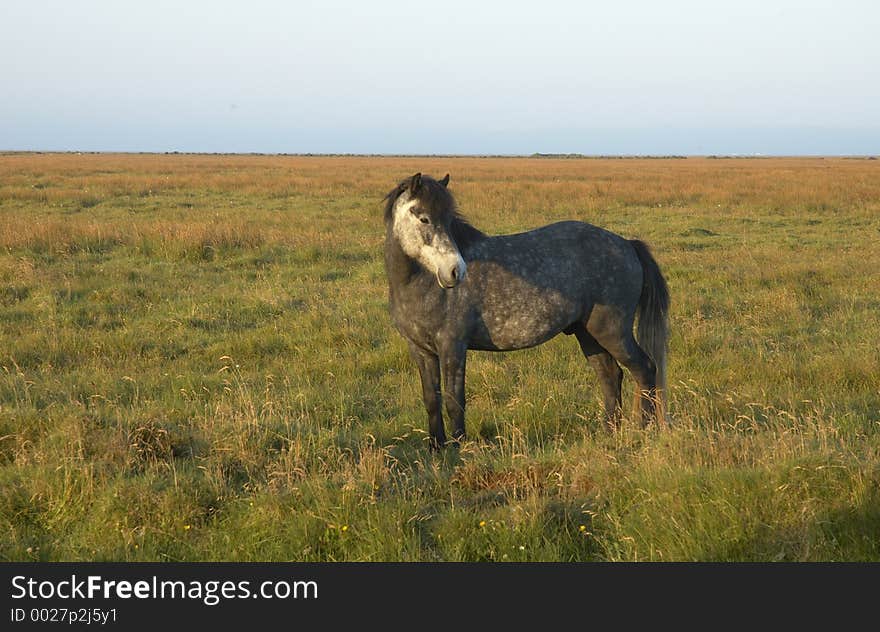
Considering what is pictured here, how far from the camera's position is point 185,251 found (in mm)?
14953

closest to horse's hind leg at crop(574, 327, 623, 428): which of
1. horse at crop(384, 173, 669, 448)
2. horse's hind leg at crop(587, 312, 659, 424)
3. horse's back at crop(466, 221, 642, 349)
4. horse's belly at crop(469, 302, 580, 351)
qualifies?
horse at crop(384, 173, 669, 448)

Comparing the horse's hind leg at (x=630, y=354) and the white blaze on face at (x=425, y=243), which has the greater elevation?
the white blaze on face at (x=425, y=243)

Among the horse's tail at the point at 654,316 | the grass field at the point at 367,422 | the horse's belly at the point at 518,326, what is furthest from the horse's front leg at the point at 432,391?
the horse's tail at the point at 654,316

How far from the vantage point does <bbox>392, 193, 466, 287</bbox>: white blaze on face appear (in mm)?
5457

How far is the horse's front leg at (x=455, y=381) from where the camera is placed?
5910mm

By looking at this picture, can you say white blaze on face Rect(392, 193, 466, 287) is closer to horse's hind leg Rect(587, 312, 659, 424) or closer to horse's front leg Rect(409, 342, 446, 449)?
horse's front leg Rect(409, 342, 446, 449)

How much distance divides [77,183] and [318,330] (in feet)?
97.4

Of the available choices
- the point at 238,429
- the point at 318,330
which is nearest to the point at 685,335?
the point at 318,330

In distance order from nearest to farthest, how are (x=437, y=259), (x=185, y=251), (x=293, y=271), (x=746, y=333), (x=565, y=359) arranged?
1. (x=437, y=259)
2. (x=565, y=359)
3. (x=746, y=333)
4. (x=293, y=271)
5. (x=185, y=251)

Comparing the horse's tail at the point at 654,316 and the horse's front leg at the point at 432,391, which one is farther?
the horse's tail at the point at 654,316

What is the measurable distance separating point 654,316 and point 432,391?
6.99 feet

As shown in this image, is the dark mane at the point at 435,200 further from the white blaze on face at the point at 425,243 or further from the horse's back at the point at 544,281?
the horse's back at the point at 544,281

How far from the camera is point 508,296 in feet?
19.9

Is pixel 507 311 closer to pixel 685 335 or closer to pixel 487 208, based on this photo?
pixel 685 335
